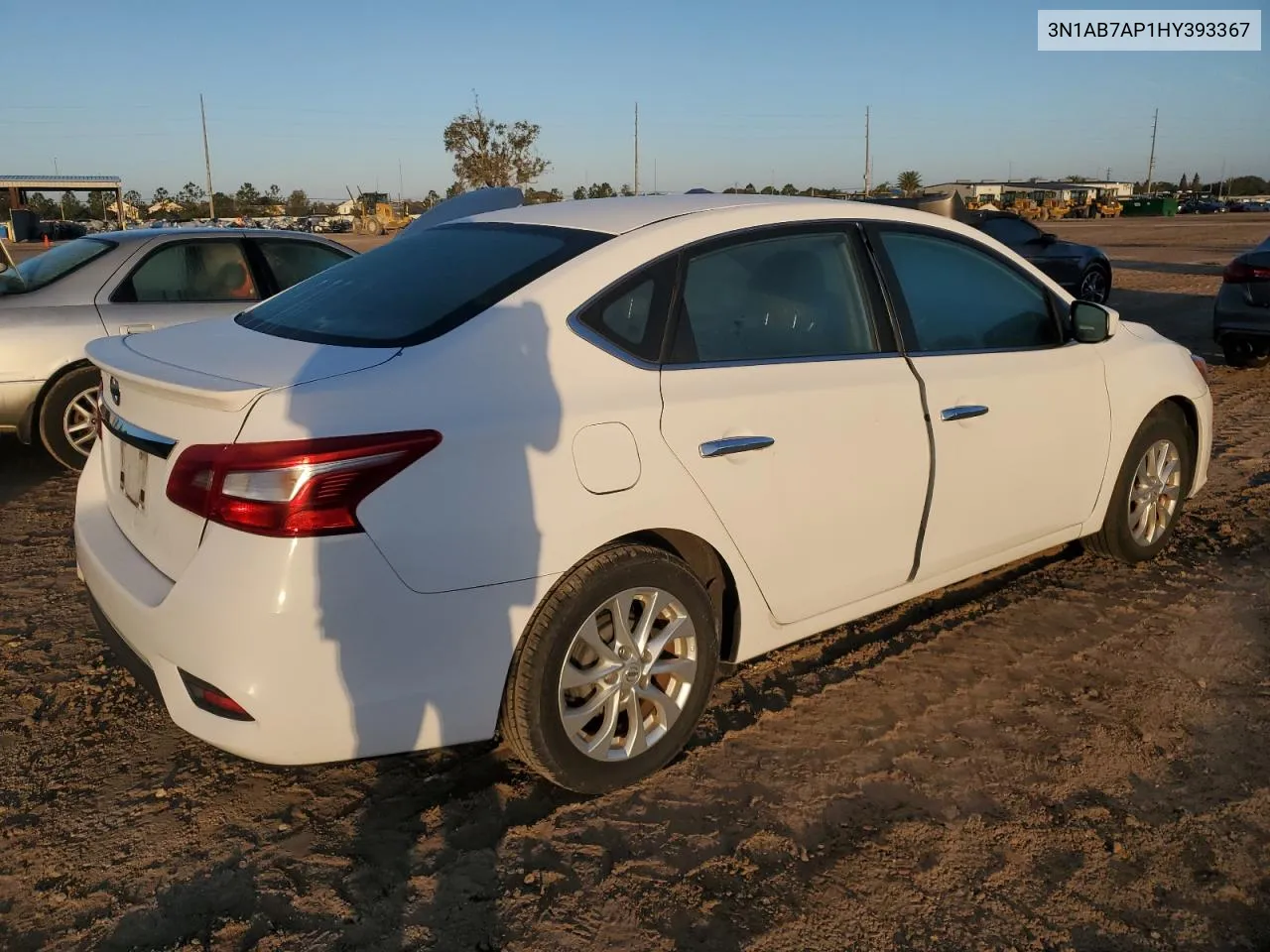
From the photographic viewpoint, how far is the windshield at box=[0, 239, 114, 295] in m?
6.12

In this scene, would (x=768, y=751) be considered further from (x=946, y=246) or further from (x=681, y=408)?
(x=946, y=246)

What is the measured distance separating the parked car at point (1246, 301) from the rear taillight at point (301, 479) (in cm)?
944

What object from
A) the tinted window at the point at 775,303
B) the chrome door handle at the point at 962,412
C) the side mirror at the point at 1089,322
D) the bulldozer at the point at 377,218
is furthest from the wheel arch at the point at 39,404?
the bulldozer at the point at 377,218

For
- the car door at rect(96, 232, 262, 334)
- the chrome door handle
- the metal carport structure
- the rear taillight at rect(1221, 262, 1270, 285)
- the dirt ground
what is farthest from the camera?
the metal carport structure

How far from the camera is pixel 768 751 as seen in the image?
10.4 feet

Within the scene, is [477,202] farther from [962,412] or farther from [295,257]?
[962,412]

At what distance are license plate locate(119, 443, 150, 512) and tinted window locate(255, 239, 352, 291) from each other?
4177mm

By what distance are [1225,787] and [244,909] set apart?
2735mm

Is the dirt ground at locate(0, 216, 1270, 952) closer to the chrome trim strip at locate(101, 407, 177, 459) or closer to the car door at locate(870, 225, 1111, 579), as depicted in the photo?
the car door at locate(870, 225, 1111, 579)

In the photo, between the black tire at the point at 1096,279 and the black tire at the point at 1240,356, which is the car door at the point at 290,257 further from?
the black tire at the point at 1096,279

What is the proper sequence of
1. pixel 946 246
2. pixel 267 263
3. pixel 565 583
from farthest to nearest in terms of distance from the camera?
pixel 267 263, pixel 946 246, pixel 565 583

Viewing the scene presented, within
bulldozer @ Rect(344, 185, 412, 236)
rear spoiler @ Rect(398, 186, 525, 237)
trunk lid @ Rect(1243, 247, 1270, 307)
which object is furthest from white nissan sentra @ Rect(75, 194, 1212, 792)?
bulldozer @ Rect(344, 185, 412, 236)

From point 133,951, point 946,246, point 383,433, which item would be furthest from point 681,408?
point 133,951

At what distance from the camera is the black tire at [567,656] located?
8.57ft
